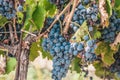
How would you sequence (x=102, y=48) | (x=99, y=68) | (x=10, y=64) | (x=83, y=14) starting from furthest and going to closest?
1. (x=99, y=68)
2. (x=10, y=64)
3. (x=102, y=48)
4. (x=83, y=14)

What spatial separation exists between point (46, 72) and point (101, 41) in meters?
5.99

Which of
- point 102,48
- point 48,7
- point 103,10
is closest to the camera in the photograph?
point 103,10

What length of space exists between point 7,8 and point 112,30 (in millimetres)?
544

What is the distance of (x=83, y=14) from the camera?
6.39 ft

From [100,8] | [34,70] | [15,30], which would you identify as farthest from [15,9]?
[34,70]

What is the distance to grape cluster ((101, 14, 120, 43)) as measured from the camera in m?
2.10

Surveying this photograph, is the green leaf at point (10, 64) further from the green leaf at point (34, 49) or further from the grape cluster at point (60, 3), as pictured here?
the grape cluster at point (60, 3)

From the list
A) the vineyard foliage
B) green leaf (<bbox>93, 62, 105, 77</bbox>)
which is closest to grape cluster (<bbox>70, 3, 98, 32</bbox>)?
the vineyard foliage

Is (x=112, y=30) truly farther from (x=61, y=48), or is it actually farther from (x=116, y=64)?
(x=116, y=64)

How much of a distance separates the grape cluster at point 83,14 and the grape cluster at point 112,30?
180 mm

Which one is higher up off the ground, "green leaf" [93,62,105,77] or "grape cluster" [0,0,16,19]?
"grape cluster" [0,0,16,19]

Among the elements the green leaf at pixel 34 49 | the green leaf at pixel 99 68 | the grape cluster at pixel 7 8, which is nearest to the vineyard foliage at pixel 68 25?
the grape cluster at pixel 7 8

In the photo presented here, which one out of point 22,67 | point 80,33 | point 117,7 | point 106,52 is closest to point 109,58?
point 106,52

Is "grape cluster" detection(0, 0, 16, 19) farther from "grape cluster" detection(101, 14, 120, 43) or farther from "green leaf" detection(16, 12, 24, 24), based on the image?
"grape cluster" detection(101, 14, 120, 43)
